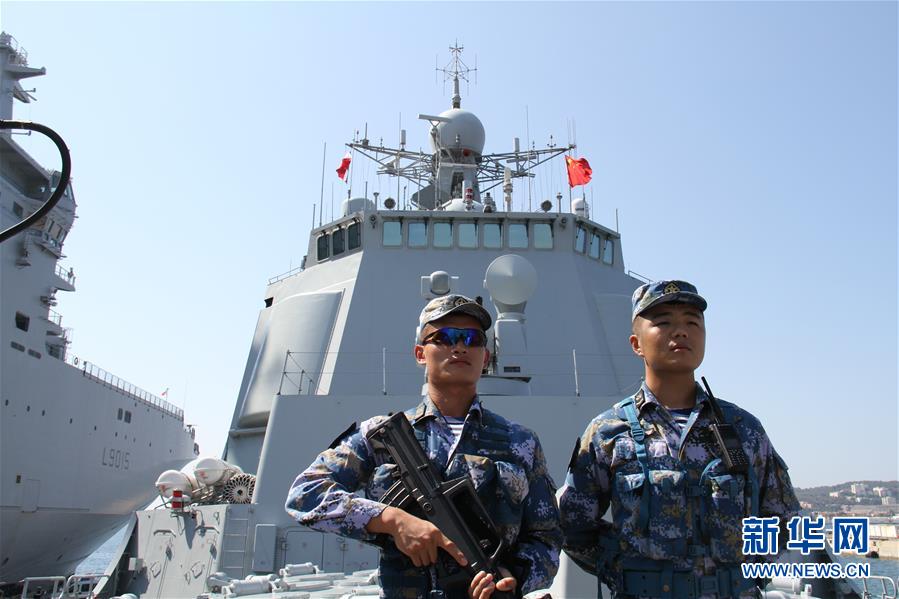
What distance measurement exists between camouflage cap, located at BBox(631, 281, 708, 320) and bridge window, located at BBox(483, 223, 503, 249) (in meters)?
10.4

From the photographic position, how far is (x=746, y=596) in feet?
8.31

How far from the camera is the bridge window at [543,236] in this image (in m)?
13.2

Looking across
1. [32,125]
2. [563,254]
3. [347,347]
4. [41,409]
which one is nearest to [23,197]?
[41,409]

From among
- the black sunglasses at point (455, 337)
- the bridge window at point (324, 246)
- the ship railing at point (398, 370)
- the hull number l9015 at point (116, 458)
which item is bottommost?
the hull number l9015 at point (116, 458)

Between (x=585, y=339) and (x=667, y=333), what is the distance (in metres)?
9.82

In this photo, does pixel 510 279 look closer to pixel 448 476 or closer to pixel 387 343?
pixel 387 343

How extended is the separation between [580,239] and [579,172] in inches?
120

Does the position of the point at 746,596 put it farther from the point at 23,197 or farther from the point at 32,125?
the point at 23,197

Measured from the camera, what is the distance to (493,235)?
13.2 metres

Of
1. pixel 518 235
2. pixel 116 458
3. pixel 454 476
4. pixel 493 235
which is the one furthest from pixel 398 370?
pixel 116 458

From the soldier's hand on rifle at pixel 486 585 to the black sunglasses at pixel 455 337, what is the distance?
2.63ft

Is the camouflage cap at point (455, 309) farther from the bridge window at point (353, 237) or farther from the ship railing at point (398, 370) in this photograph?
the bridge window at point (353, 237)

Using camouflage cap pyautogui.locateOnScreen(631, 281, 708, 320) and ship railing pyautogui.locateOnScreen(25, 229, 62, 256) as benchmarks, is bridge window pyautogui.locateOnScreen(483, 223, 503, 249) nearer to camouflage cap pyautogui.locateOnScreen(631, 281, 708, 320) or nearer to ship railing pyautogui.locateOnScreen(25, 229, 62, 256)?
camouflage cap pyautogui.locateOnScreen(631, 281, 708, 320)

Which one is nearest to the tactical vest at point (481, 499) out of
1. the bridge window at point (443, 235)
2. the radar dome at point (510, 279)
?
the radar dome at point (510, 279)
